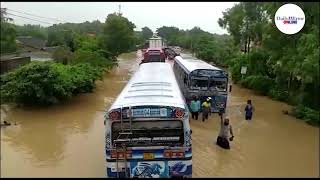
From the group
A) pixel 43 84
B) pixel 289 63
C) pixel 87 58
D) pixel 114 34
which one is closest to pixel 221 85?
pixel 289 63

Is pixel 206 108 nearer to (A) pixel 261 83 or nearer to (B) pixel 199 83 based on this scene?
(B) pixel 199 83

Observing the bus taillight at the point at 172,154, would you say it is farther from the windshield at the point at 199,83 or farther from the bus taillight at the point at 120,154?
the windshield at the point at 199,83

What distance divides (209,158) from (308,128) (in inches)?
267

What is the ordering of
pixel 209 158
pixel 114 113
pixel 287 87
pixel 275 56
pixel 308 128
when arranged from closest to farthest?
pixel 114 113
pixel 209 158
pixel 308 128
pixel 275 56
pixel 287 87

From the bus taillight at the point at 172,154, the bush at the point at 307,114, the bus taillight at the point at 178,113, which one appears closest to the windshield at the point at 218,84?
the bush at the point at 307,114

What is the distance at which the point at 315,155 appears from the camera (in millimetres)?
13352

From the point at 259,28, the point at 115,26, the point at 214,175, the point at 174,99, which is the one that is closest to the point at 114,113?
the point at 174,99

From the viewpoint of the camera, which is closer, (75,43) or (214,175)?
(214,175)

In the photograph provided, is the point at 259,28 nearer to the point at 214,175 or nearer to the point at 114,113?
→ the point at 214,175

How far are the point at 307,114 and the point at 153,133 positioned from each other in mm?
11372

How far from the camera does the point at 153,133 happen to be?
356 inches

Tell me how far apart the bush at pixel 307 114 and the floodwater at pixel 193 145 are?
1.15 ft

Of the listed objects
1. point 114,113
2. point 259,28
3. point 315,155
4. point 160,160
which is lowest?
point 315,155

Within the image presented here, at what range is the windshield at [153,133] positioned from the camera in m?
8.84
